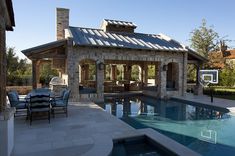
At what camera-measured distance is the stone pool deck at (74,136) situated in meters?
5.37

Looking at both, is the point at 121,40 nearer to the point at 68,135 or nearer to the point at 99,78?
the point at 99,78

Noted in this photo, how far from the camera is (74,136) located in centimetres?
657

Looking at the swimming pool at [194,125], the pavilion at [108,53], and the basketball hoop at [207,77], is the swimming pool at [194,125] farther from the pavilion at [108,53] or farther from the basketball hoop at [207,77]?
the basketball hoop at [207,77]

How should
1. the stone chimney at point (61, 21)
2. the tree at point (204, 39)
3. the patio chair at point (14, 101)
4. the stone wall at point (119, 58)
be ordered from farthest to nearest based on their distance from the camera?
the tree at point (204, 39) < the stone chimney at point (61, 21) < the stone wall at point (119, 58) < the patio chair at point (14, 101)

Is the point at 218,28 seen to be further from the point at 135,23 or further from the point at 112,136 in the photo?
the point at 112,136

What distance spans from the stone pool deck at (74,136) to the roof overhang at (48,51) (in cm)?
527

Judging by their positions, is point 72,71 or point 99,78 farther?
point 99,78

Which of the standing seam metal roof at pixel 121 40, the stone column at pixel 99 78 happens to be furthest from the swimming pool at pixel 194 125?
the standing seam metal roof at pixel 121 40

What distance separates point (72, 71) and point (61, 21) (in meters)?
5.34

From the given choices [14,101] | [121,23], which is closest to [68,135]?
[14,101]

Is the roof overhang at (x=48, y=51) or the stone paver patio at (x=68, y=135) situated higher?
the roof overhang at (x=48, y=51)

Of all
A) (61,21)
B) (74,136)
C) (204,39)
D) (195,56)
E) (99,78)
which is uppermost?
(204,39)

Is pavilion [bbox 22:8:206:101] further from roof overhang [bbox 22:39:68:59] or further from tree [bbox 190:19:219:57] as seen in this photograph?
tree [bbox 190:19:219:57]

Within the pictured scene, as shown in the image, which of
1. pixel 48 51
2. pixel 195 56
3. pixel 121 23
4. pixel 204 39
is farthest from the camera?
pixel 204 39
